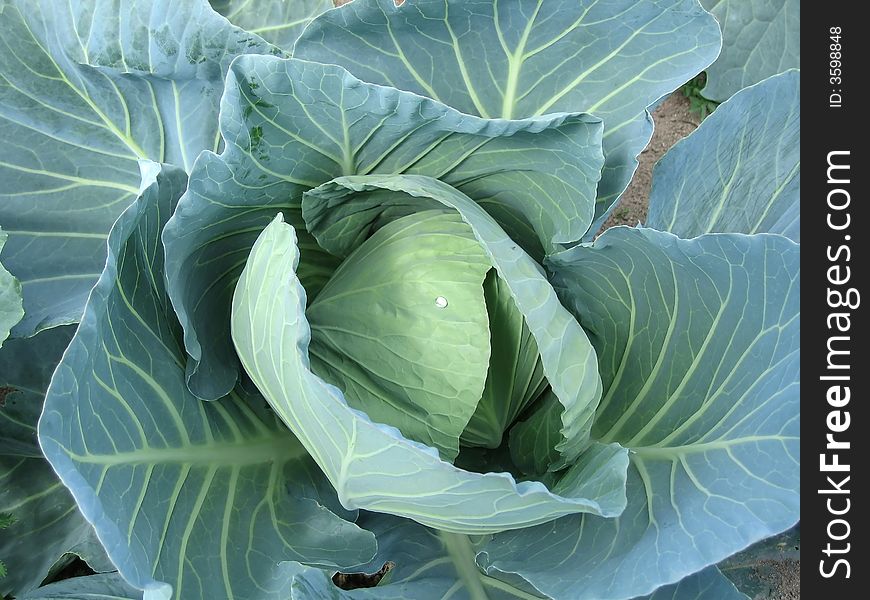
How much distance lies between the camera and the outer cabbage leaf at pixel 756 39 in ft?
6.18

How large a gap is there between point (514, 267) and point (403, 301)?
169 mm

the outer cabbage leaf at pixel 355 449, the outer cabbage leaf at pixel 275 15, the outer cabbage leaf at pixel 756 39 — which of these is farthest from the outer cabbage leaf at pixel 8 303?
the outer cabbage leaf at pixel 756 39

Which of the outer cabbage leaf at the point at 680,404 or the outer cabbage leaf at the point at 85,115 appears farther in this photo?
the outer cabbage leaf at the point at 85,115

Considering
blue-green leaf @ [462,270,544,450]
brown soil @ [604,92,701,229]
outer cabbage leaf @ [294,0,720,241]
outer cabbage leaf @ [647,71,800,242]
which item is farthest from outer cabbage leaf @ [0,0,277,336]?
brown soil @ [604,92,701,229]

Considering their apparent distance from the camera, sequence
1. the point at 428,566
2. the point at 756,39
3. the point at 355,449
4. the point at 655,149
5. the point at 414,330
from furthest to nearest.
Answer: the point at 655,149 < the point at 756,39 < the point at 428,566 < the point at 414,330 < the point at 355,449

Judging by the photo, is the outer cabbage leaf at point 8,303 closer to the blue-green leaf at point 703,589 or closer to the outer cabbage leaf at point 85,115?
the outer cabbage leaf at point 85,115

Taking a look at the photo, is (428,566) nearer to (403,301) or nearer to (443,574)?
(443,574)

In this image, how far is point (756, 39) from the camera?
1896 millimetres

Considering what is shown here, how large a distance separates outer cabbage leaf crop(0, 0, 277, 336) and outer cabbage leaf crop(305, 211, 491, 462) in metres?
0.40

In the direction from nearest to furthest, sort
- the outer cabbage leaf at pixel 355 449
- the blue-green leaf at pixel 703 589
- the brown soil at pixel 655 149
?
the outer cabbage leaf at pixel 355 449 → the blue-green leaf at pixel 703 589 → the brown soil at pixel 655 149

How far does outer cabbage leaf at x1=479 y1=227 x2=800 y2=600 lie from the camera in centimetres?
92

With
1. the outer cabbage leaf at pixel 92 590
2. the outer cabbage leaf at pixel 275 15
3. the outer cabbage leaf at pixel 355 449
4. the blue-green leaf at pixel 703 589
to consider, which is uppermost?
the outer cabbage leaf at pixel 275 15

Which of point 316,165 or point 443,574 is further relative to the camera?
point 443,574

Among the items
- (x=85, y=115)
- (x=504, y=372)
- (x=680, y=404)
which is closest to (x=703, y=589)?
(x=680, y=404)
